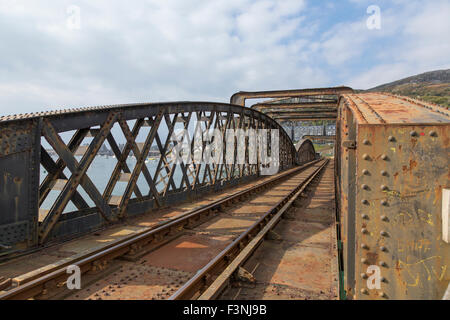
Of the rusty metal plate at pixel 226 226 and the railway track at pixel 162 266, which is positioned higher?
the railway track at pixel 162 266

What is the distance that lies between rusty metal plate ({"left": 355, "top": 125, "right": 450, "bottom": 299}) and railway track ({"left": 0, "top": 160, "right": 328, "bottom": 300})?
2.13m

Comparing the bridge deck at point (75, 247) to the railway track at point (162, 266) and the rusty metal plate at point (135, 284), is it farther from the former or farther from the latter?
the rusty metal plate at point (135, 284)

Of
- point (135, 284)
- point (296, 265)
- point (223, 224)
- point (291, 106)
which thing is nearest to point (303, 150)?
point (291, 106)

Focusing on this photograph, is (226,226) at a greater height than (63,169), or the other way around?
(63,169)

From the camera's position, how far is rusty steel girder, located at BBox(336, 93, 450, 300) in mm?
2094

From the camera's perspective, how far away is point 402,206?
2221mm

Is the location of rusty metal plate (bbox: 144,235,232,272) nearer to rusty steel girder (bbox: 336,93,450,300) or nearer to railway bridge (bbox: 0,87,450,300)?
railway bridge (bbox: 0,87,450,300)

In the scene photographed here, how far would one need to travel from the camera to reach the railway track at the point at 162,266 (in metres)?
3.78

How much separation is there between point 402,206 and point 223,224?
19.1 feet

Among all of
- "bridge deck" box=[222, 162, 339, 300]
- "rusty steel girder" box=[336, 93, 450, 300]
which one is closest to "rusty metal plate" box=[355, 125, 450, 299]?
"rusty steel girder" box=[336, 93, 450, 300]

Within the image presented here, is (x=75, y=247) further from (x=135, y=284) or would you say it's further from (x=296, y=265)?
(x=296, y=265)

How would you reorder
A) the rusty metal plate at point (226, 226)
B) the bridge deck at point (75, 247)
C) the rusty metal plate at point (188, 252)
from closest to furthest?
the bridge deck at point (75, 247) → the rusty metal plate at point (188, 252) → the rusty metal plate at point (226, 226)

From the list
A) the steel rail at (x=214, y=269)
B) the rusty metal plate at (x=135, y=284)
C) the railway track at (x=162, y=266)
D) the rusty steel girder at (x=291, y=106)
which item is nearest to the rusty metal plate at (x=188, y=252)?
the railway track at (x=162, y=266)
